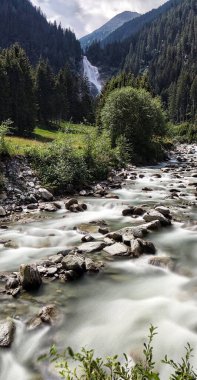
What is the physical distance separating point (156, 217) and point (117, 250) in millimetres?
4772

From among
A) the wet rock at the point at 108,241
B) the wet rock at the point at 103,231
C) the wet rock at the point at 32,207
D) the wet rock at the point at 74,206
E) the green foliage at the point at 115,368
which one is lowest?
the wet rock at the point at 32,207

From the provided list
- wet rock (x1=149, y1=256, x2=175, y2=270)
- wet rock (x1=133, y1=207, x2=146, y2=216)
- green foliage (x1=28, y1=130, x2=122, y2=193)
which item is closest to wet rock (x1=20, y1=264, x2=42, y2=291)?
wet rock (x1=149, y1=256, x2=175, y2=270)

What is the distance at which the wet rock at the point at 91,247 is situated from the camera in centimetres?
1384

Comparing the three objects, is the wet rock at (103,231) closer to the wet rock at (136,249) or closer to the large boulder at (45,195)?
the wet rock at (136,249)

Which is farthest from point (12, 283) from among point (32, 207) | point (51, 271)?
point (32, 207)

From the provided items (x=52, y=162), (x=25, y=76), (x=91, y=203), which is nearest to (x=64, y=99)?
(x=25, y=76)

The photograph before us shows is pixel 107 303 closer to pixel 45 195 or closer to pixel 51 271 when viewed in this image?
pixel 51 271

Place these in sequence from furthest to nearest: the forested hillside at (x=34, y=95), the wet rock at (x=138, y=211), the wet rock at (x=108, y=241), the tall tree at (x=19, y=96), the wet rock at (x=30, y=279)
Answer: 1. the tall tree at (x=19, y=96)
2. the forested hillside at (x=34, y=95)
3. the wet rock at (x=138, y=211)
4. the wet rock at (x=108, y=241)
5. the wet rock at (x=30, y=279)

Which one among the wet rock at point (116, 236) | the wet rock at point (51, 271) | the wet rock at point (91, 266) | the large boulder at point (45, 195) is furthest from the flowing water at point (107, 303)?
A: the large boulder at point (45, 195)

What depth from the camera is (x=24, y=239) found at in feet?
50.8

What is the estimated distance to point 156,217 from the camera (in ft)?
58.8

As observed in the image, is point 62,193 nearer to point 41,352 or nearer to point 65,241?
point 65,241

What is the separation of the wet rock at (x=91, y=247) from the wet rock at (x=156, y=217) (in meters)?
4.40

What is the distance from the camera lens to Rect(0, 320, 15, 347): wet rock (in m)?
8.20
